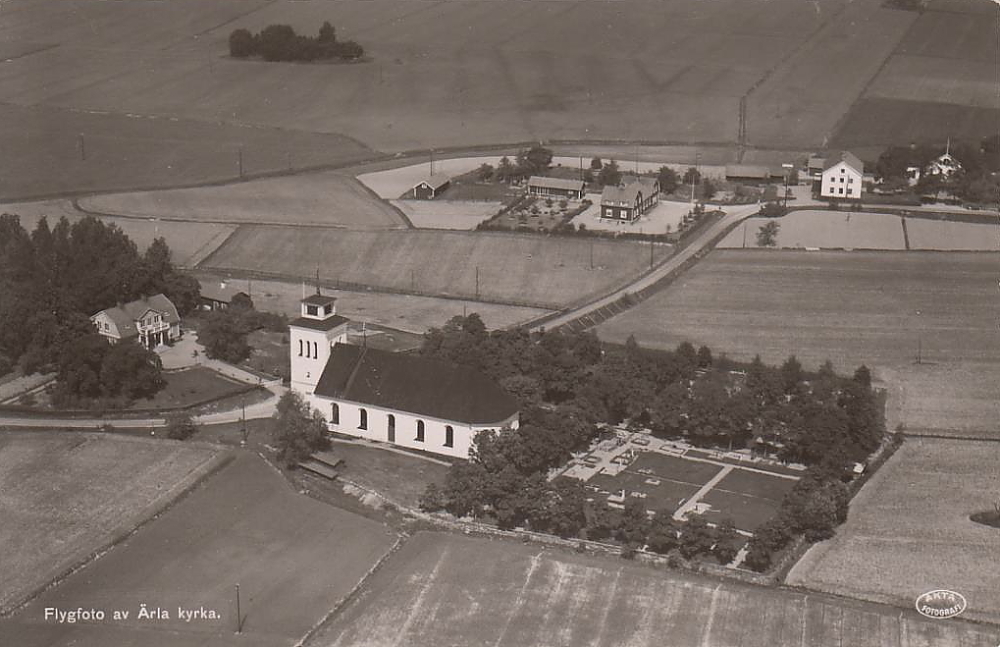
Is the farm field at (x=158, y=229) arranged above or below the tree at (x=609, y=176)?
below

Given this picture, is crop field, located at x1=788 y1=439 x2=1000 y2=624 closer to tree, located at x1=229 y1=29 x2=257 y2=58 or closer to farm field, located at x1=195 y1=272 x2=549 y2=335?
farm field, located at x1=195 y1=272 x2=549 y2=335

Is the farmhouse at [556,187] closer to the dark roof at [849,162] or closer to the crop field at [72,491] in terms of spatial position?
the dark roof at [849,162]

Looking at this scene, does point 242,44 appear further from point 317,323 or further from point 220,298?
point 317,323

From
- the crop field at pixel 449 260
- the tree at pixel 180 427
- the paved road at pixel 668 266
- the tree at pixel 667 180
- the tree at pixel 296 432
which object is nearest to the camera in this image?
the tree at pixel 296 432

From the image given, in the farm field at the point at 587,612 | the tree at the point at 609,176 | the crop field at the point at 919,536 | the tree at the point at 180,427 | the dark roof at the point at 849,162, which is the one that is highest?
the dark roof at the point at 849,162

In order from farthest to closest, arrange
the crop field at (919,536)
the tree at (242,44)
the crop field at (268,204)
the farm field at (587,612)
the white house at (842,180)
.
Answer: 1. the tree at (242,44)
2. the white house at (842,180)
3. the crop field at (268,204)
4. the crop field at (919,536)
5. the farm field at (587,612)

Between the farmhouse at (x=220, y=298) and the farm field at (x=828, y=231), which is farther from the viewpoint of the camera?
the farm field at (x=828, y=231)

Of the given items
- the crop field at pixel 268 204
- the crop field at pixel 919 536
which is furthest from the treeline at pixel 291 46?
the crop field at pixel 919 536
